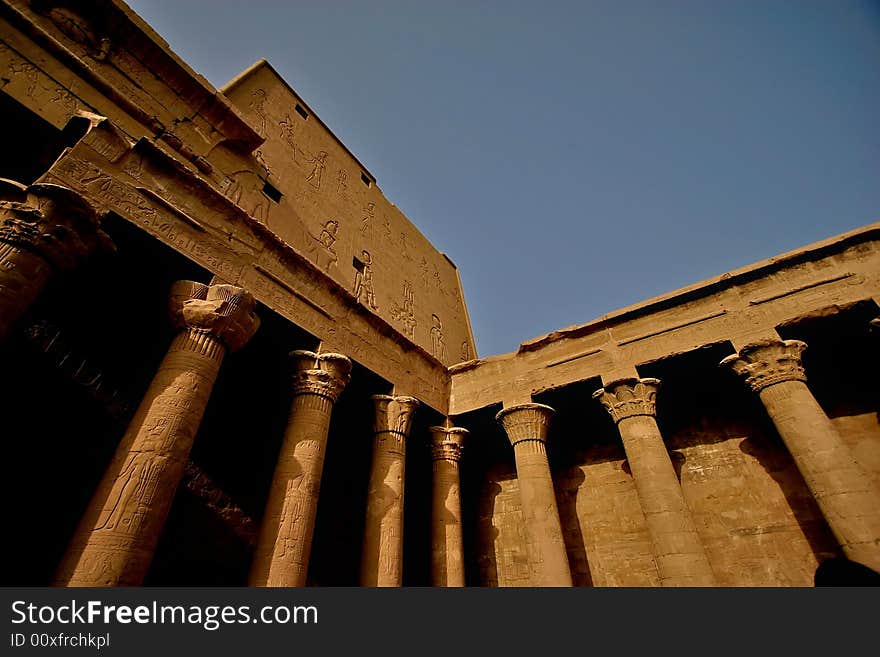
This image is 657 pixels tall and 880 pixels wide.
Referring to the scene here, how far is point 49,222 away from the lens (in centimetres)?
430

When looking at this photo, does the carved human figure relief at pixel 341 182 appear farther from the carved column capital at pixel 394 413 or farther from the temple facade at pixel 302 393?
the carved column capital at pixel 394 413

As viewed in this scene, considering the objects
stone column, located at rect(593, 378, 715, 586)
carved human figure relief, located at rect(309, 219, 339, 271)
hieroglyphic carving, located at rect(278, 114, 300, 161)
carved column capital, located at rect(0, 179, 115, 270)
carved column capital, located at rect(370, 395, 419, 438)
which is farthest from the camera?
hieroglyphic carving, located at rect(278, 114, 300, 161)

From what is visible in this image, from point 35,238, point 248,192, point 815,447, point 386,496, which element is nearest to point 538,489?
point 386,496

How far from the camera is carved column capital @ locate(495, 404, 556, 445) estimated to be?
8383 millimetres

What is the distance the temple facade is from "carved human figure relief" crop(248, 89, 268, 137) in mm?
116

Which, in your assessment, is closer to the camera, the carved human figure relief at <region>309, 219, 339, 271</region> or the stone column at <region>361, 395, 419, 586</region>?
the stone column at <region>361, 395, 419, 586</region>

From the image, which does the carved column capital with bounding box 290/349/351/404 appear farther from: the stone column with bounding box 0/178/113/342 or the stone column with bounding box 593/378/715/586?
the stone column with bounding box 593/378/715/586

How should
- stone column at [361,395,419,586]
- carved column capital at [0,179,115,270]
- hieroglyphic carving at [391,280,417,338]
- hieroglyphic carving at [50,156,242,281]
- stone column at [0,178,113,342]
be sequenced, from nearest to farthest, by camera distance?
stone column at [0,178,113,342] → carved column capital at [0,179,115,270] → hieroglyphic carving at [50,156,242,281] → stone column at [361,395,419,586] → hieroglyphic carving at [391,280,417,338]

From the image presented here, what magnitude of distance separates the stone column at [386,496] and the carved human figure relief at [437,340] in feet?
13.4

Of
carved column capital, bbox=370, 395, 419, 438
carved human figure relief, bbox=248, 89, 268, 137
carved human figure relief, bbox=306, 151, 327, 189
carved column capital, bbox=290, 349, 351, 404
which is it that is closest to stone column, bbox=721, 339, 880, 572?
carved column capital, bbox=370, 395, 419, 438

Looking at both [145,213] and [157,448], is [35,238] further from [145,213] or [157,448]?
[157,448]

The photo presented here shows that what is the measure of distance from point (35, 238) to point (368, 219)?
8.80 metres

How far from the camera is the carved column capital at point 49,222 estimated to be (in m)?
4.12
